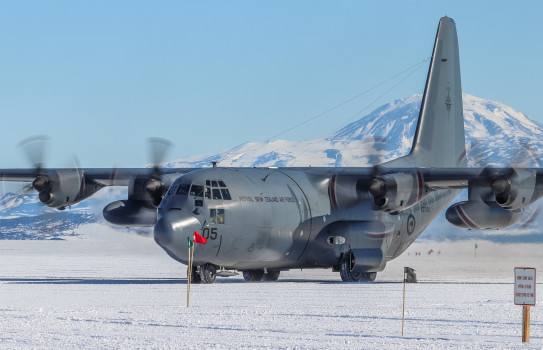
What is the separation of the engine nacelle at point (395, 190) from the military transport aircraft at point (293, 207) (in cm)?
3

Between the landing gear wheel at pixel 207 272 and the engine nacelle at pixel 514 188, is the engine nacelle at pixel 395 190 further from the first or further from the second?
the landing gear wheel at pixel 207 272

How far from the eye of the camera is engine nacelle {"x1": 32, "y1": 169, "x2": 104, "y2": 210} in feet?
105

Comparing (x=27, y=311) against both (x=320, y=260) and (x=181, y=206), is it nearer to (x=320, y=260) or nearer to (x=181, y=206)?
(x=181, y=206)

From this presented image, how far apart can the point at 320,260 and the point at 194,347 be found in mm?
17301

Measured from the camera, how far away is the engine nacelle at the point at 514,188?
2823cm

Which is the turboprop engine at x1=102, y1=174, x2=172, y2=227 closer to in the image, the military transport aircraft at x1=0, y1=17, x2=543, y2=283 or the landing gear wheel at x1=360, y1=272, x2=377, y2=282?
the military transport aircraft at x1=0, y1=17, x2=543, y2=283

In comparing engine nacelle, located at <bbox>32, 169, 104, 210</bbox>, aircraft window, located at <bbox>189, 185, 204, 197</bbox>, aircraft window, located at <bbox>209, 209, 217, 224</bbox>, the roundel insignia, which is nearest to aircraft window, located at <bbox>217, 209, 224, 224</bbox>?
aircraft window, located at <bbox>209, 209, 217, 224</bbox>

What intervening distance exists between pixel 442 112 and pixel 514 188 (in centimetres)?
1075

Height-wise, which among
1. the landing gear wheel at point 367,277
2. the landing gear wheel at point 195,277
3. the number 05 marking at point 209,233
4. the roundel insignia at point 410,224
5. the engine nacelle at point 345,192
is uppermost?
the engine nacelle at point 345,192

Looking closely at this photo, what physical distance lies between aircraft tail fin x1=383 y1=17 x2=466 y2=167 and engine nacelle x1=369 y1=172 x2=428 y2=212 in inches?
271

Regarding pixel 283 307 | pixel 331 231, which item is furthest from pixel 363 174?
pixel 283 307

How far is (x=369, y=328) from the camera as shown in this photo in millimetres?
16484

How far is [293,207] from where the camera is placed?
30.0 m

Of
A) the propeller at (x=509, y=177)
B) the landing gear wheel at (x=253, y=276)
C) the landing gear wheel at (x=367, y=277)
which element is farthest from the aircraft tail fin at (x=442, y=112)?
the landing gear wheel at (x=253, y=276)
